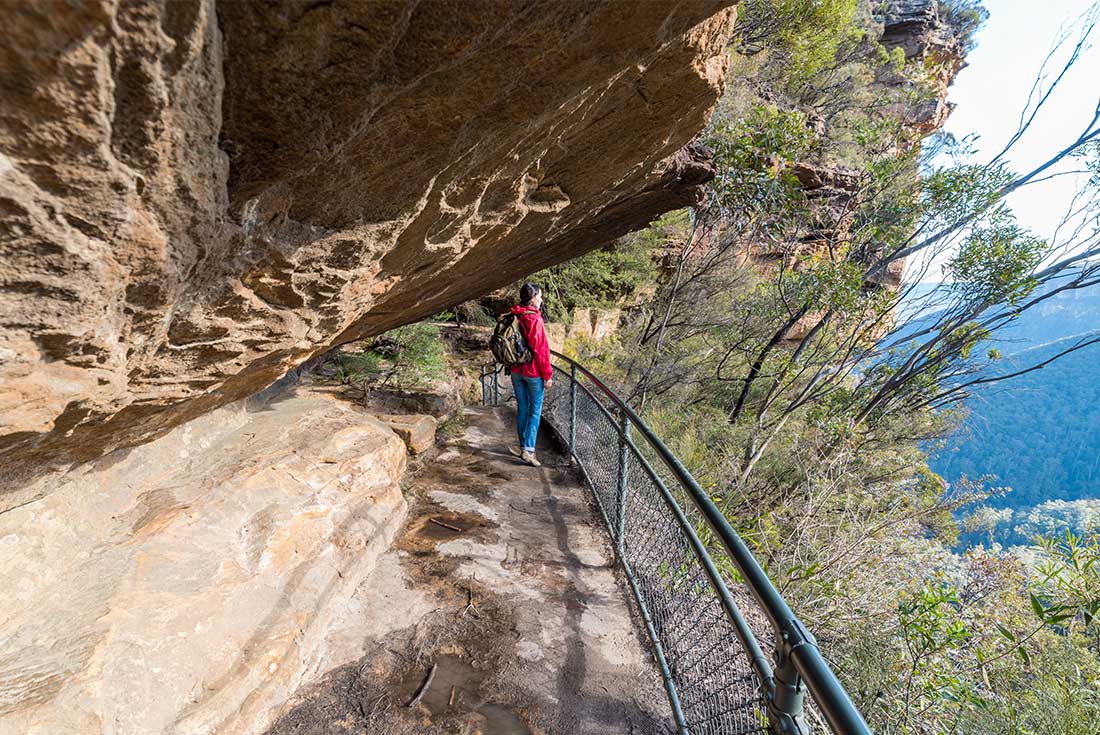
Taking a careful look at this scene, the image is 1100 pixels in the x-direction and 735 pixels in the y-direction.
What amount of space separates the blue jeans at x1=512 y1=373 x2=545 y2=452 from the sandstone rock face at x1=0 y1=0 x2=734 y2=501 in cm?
277

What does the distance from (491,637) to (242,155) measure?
101 inches

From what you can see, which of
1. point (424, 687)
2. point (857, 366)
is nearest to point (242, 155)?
point (424, 687)

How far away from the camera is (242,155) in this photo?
1.24 m

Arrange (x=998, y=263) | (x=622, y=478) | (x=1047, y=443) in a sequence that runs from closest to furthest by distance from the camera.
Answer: (x=622, y=478) → (x=998, y=263) → (x=1047, y=443)

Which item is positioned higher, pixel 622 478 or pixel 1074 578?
pixel 1074 578

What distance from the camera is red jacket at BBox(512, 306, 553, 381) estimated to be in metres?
4.69

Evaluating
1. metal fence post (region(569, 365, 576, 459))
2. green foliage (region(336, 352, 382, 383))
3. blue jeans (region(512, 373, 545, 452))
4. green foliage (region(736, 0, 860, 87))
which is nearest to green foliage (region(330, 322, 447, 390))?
green foliage (region(336, 352, 382, 383))

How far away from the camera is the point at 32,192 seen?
90cm

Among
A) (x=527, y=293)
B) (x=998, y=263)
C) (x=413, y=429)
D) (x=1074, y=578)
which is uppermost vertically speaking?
(x=998, y=263)

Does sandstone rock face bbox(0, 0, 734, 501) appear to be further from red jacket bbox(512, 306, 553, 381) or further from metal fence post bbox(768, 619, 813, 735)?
red jacket bbox(512, 306, 553, 381)

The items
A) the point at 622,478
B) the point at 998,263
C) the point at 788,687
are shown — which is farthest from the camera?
the point at 998,263

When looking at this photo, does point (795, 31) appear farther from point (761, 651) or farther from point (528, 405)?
point (761, 651)

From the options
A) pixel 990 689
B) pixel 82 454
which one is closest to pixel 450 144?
pixel 82 454

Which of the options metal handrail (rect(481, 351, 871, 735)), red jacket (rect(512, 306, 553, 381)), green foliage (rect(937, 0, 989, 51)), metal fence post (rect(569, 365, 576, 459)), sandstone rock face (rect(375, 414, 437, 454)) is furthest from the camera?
green foliage (rect(937, 0, 989, 51))
